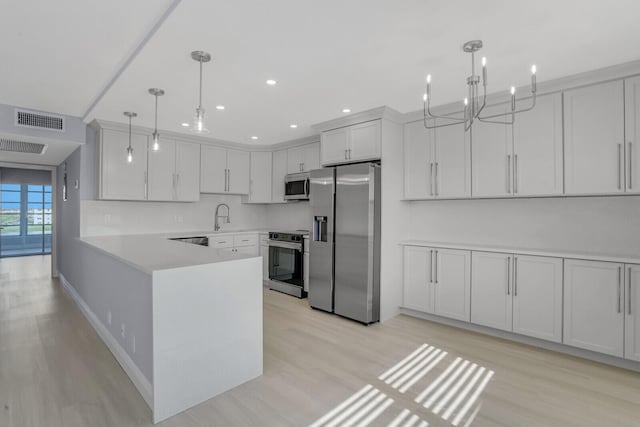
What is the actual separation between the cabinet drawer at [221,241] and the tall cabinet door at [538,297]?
3.85 m

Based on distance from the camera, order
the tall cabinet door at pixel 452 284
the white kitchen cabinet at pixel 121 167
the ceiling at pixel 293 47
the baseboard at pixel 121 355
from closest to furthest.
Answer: the ceiling at pixel 293 47 < the baseboard at pixel 121 355 < the tall cabinet door at pixel 452 284 < the white kitchen cabinet at pixel 121 167

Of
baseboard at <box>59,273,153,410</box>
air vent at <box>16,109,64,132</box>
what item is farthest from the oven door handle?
air vent at <box>16,109,64,132</box>

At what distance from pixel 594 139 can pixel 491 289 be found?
1621 millimetres

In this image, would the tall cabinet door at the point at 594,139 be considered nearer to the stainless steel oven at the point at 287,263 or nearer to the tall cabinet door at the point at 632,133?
the tall cabinet door at the point at 632,133

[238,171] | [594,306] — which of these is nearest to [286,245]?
[238,171]

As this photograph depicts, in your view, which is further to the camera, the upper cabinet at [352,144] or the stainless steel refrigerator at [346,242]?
the upper cabinet at [352,144]

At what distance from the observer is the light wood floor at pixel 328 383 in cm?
201

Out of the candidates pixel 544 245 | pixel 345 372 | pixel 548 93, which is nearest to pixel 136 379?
pixel 345 372

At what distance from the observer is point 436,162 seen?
377 cm

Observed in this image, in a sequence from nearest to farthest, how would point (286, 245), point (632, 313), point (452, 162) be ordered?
point (632, 313), point (452, 162), point (286, 245)

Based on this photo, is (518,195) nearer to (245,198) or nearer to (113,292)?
(113,292)

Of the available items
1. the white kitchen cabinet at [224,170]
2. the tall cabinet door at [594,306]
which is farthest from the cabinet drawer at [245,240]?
the tall cabinet door at [594,306]

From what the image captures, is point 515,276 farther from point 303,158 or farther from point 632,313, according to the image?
point 303,158

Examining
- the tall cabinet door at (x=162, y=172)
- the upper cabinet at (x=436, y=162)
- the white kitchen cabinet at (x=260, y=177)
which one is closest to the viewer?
the upper cabinet at (x=436, y=162)
